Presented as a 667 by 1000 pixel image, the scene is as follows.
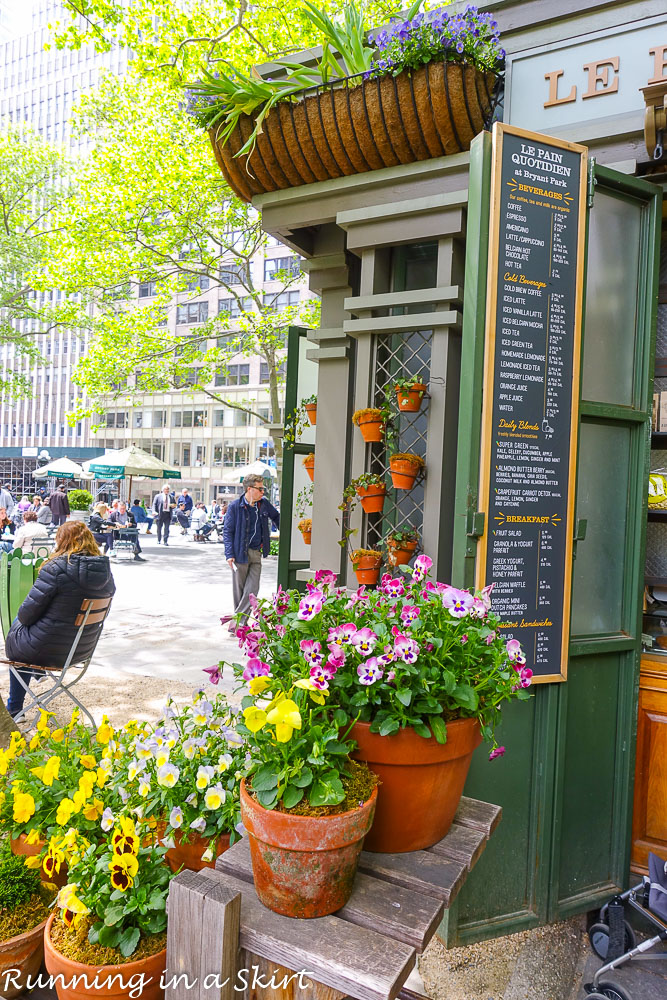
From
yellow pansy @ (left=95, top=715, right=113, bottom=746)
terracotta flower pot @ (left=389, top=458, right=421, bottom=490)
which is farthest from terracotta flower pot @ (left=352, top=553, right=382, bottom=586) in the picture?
yellow pansy @ (left=95, top=715, right=113, bottom=746)

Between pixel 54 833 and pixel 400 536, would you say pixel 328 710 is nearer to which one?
pixel 54 833

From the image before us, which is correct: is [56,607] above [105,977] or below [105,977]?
above

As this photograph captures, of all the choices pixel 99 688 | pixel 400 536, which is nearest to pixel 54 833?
pixel 400 536

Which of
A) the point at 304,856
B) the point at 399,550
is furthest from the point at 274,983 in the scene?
the point at 399,550

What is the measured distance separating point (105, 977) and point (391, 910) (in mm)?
558

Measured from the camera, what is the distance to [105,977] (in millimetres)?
1260

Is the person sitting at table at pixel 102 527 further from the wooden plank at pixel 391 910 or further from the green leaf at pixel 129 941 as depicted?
the wooden plank at pixel 391 910

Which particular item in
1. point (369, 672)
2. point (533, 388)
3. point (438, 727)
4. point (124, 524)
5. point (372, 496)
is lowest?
point (124, 524)

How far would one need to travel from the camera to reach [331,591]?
151 cm

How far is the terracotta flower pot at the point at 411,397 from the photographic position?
3170 mm

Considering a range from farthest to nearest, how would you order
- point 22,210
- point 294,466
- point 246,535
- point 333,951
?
point 22,210, point 246,535, point 294,466, point 333,951

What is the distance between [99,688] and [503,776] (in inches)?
155

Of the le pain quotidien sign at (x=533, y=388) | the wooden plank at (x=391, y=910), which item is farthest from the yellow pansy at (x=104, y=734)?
the le pain quotidien sign at (x=533, y=388)

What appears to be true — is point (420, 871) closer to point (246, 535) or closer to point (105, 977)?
point (105, 977)
